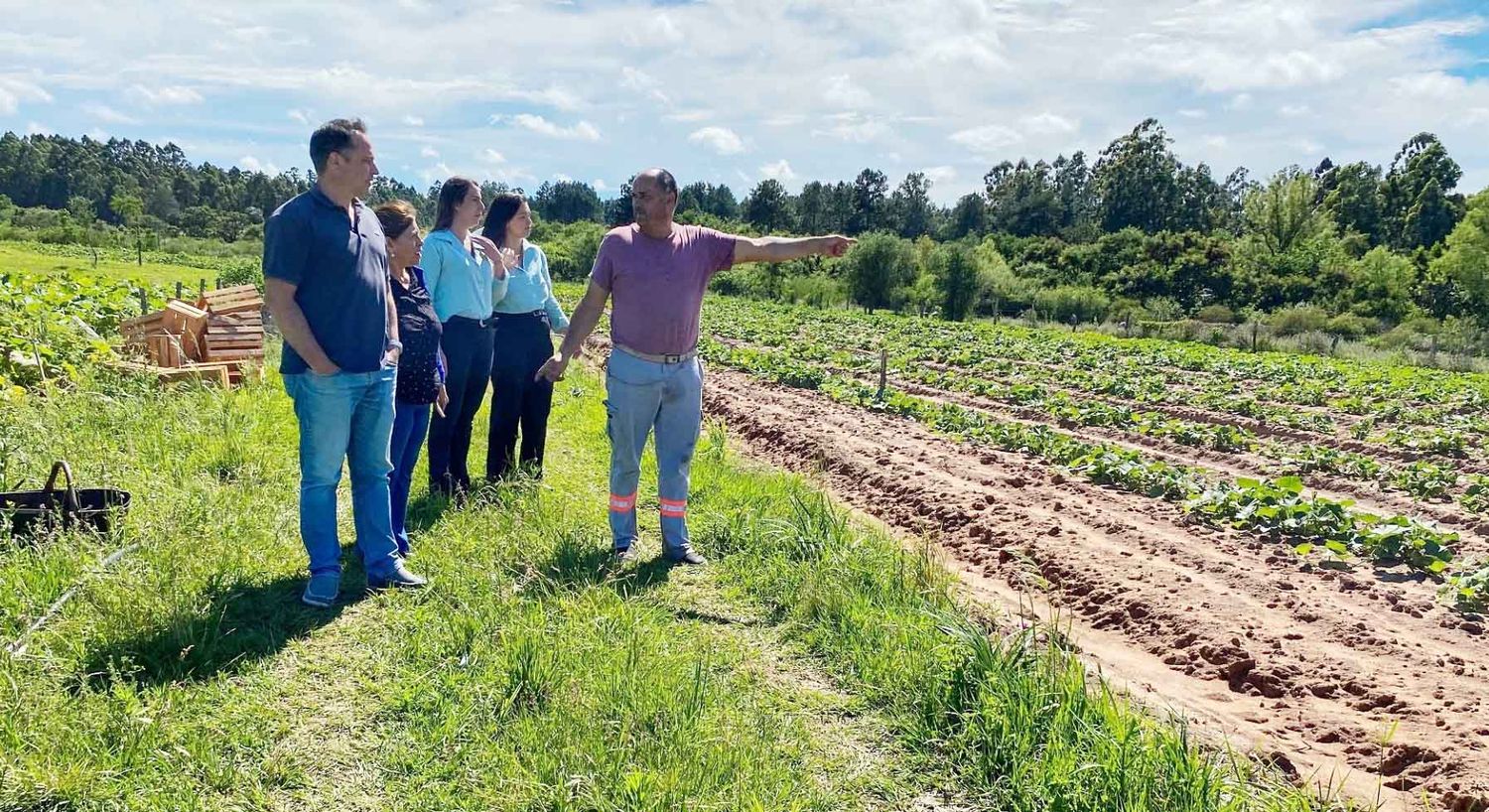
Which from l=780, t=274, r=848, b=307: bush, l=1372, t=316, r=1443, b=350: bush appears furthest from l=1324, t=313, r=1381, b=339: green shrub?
l=780, t=274, r=848, b=307: bush

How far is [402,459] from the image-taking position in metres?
4.28

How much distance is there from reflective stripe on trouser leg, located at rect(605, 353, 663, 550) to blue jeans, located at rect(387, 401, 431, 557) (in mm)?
958

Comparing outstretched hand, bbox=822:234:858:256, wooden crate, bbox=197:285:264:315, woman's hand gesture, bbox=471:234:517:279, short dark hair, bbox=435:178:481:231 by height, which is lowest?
wooden crate, bbox=197:285:264:315

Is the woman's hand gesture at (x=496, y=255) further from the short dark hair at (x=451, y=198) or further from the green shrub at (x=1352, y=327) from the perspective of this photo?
the green shrub at (x=1352, y=327)

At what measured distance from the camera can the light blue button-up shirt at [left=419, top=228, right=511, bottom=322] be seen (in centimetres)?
463

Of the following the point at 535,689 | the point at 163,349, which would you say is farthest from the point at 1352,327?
the point at 535,689

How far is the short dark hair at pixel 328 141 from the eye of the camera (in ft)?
10.8

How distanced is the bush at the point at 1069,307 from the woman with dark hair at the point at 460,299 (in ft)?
136

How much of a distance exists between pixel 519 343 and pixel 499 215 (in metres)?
0.79

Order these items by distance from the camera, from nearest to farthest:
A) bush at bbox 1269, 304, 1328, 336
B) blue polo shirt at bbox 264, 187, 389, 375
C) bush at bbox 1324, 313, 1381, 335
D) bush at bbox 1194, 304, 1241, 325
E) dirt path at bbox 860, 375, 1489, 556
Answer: blue polo shirt at bbox 264, 187, 389, 375 < dirt path at bbox 860, 375, 1489, 556 < bush at bbox 1324, 313, 1381, 335 < bush at bbox 1269, 304, 1328, 336 < bush at bbox 1194, 304, 1241, 325

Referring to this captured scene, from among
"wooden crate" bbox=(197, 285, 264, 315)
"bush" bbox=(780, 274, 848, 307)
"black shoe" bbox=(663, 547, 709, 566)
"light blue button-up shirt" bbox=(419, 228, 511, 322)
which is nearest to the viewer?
"black shoe" bbox=(663, 547, 709, 566)

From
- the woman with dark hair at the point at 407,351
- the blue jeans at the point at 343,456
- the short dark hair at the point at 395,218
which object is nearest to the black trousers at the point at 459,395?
the woman with dark hair at the point at 407,351

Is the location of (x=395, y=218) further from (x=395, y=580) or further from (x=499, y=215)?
(x=395, y=580)

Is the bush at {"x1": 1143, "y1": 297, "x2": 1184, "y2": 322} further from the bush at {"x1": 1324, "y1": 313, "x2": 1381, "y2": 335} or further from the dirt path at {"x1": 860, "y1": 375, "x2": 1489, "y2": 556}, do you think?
the dirt path at {"x1": 860, "y1": 375, "x2": 1489, "y2": 556}
